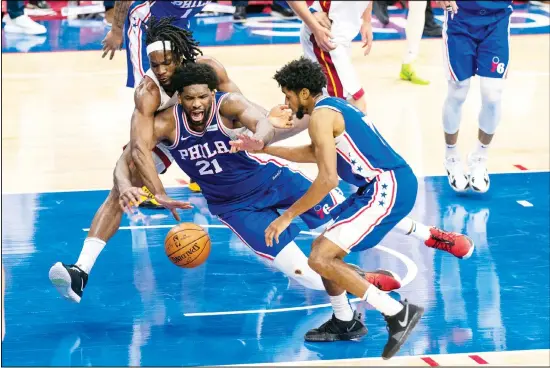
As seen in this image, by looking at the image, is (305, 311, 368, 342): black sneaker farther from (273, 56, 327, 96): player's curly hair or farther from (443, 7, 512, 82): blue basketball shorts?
(443, 7, 512, 82): blue basketball shorts

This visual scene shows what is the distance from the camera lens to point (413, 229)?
25.5ft

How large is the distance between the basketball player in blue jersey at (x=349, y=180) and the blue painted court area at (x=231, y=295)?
0.26 metres

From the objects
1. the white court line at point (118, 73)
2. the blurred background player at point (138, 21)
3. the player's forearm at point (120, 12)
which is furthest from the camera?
the white court line at point (118, 73)

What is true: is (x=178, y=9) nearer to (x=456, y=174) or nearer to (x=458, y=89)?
(x=458, y=89)

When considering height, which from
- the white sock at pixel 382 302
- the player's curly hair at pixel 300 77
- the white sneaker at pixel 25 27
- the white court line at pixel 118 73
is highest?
the player's curly hair at pixel 300 77

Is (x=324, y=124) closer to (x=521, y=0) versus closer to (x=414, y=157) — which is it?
(x=414, y=157)

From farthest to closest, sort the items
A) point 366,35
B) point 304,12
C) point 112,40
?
1. point 366,35
2. point 112,40
3. point 304,12

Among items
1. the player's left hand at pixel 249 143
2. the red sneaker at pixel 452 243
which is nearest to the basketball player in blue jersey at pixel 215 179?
the player's left hand at pixel 249 143

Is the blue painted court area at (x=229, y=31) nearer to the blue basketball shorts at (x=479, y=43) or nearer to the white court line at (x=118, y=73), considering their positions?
the white court line at (x=118, y=73)

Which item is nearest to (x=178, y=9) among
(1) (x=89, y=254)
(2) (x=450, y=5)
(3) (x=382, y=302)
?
(2) (x=450, y=5)

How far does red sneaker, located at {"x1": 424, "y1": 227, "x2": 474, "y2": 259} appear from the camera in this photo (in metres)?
7.73

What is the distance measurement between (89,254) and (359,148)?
1983 mm

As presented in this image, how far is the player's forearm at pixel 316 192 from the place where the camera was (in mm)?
6301

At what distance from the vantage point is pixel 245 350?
21.3 feet
